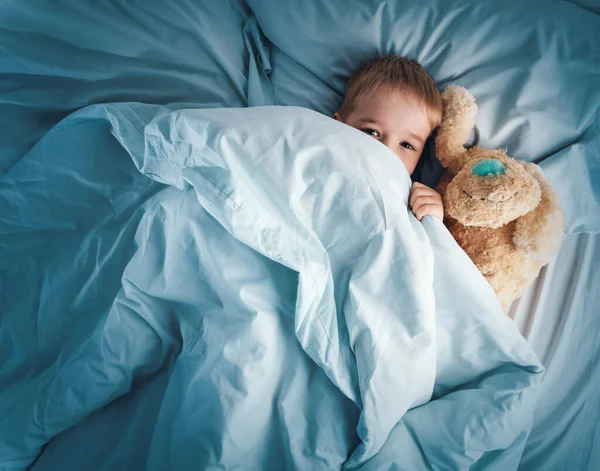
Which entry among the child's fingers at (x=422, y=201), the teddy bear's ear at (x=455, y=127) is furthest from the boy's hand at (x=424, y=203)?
the teddy bear's ear at (x=455, y=127)

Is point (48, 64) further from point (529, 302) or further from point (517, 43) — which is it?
point (529, 302)

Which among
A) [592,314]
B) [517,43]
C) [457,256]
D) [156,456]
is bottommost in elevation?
[156,456]

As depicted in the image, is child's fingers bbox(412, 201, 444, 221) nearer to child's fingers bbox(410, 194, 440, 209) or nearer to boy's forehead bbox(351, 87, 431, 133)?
child's fingers bbox(410, 194, 440, 209)

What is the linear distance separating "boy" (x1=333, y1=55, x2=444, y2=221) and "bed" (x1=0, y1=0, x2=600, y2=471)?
0.06 meters

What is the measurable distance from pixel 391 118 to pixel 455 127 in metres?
0.12

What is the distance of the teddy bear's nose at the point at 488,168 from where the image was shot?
28.4 inches

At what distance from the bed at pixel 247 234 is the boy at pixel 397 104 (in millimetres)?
60

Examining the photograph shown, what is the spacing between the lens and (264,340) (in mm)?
627

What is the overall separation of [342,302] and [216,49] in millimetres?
615

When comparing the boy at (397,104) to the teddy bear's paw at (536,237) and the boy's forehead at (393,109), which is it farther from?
the teddy bear's paw at (536,237)

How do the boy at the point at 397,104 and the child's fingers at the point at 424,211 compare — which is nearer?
the child's fingers at the point at 424,211

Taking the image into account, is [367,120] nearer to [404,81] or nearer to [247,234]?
[404,81]

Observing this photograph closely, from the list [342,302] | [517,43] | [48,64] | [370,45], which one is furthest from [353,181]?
[48,64]

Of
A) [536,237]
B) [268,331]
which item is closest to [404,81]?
[536,237]
